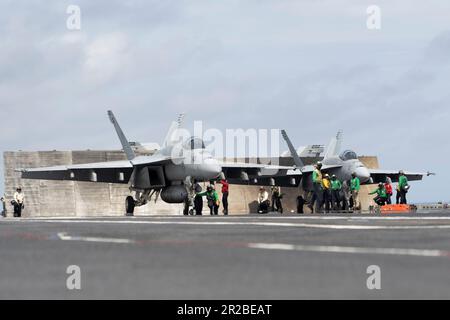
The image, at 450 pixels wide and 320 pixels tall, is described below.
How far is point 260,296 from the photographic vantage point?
655 cm

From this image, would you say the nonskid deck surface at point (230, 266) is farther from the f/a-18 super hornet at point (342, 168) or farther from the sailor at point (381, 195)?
the f/a-18 super hornet at point (342, 168)

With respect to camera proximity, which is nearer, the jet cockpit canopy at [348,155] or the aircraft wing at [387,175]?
the jet cockpit canopy at [348,155]

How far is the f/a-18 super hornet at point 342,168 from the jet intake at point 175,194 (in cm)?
871

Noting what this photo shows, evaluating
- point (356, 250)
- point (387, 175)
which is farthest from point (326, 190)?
point (356, 250)

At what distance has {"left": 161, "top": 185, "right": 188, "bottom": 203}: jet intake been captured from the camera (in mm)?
41625

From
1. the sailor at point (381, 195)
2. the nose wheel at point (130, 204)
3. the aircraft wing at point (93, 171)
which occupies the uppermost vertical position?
the aircraft wing at point (93, 171)

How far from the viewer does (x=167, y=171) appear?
140 ft

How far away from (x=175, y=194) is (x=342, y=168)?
9.37 meters

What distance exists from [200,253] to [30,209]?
49.9 metres

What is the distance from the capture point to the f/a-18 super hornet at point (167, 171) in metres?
A: 40.0

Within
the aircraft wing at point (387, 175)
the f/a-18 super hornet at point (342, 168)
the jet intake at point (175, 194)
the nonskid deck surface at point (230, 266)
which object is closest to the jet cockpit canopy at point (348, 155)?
the f/a-18 super hornet at point (342, 168)
